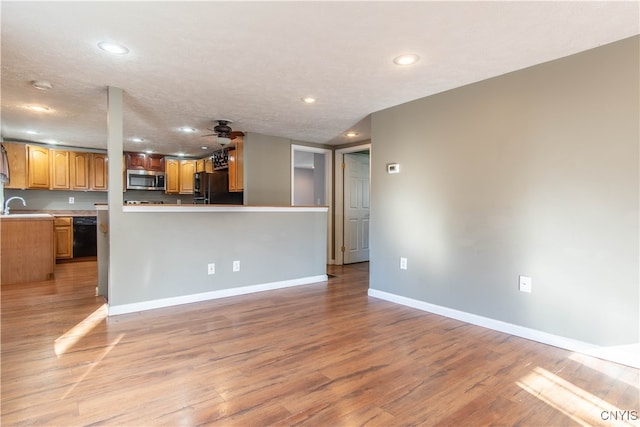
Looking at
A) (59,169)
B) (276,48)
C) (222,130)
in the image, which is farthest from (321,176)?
(59,169)

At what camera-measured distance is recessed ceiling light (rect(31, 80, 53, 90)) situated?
2.99 m

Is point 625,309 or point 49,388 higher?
point 625,309

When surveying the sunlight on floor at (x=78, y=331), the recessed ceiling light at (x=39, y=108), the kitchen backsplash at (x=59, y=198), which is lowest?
the sunlight on floor at (x=78, y=331)

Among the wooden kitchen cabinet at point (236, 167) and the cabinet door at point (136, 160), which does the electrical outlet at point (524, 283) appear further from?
the cabinet door at point (136, 160)

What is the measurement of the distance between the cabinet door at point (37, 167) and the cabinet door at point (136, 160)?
4.25ft

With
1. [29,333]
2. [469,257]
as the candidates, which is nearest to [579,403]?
[469,257]

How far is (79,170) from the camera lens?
6402 millimetres

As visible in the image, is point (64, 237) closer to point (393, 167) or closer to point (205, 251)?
point (205, 251)

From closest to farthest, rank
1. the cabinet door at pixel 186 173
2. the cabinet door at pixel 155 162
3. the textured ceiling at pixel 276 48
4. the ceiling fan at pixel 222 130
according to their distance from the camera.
→ the textured ceiling at pixel 276 48, the ceiling fan at pixel 222 130, the cabinet door at pixel 155 162, the cabinet door at pixel 186 173

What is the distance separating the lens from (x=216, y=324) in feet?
9.78

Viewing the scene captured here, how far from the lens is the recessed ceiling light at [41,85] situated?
2992 millimetres

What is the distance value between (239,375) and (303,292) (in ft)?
6.81

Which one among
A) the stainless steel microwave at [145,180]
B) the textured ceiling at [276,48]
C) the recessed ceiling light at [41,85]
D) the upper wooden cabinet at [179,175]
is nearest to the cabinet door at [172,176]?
the upper wooden cabinet at [179,175]

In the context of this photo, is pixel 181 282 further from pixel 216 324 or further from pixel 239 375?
pixel 239 375
